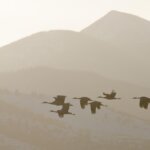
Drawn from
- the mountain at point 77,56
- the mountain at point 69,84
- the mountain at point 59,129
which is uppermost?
the mountain at point 77,56

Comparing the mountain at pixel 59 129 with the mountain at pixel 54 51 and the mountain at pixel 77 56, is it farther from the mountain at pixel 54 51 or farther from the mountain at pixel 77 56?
the mountain at pixel 54 51

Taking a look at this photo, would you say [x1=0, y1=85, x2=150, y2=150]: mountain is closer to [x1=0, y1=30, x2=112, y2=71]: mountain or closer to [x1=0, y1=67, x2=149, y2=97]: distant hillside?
[x1=0, y1=67, x2=149, y2=97]: distant hillside

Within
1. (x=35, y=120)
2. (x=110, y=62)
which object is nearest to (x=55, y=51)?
(x=110, y=62)

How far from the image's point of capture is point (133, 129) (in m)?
94.6

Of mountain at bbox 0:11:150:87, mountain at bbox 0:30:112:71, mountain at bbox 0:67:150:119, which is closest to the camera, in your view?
mountain at bbox 0:67:150:119

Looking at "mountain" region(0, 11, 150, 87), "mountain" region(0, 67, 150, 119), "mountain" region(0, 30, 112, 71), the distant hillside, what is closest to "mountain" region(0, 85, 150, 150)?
"mountain" region(0, 67, 150, 119)

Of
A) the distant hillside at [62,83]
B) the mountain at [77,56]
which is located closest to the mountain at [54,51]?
the mountain at [77,56]

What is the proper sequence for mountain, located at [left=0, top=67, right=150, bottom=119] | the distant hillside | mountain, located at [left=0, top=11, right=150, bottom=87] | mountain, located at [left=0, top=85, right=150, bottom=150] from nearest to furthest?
mountain, located at [left=0, top=85, right=150, bottom=150], mountain, located at [left=0, top=67, right=150, bottom=119], the distant hillside, mountain, located at [left=0, top=11, right=150, bottom=87]

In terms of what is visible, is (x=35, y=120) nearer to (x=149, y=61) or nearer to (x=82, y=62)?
(x=82, y=62)

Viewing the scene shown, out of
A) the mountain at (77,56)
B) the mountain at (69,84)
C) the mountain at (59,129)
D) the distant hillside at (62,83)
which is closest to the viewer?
the mountain at (59,129)

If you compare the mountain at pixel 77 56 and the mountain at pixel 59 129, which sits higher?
the mountain at pixel 77 56

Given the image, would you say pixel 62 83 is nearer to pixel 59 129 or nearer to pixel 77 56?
pixel 77 56

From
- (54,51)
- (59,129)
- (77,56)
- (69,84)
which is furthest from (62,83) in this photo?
(59,129)

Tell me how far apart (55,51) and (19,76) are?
38595 millimetres
